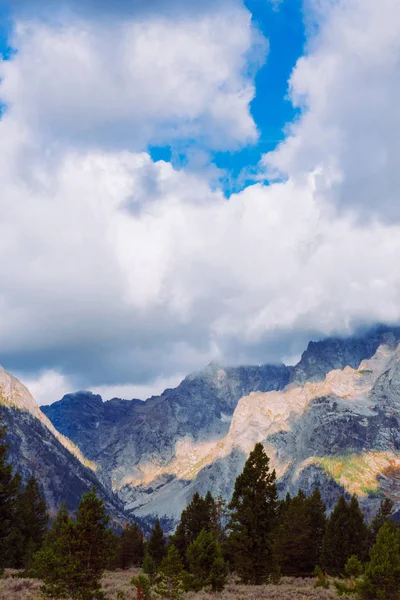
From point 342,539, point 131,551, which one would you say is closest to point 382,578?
point 342,539

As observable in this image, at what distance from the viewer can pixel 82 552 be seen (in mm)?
25141

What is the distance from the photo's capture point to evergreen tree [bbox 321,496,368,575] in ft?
186

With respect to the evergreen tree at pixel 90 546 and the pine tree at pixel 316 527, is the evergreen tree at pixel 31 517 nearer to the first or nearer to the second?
the pine tree at pixel 316 527

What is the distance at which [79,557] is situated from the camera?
25266 millimetres

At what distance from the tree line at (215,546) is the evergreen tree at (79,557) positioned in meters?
0.05

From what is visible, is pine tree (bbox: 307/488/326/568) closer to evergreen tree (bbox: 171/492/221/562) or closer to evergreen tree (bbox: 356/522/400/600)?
evergreen tree (bbox: 171/492/221/562)

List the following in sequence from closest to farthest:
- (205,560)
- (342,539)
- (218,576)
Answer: (218,576)
(205,560)
(342,539)

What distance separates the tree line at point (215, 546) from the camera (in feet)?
83.8

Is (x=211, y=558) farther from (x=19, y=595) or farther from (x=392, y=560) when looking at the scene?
(x=19, y=595)

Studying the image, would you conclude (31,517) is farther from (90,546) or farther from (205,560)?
(90,546)

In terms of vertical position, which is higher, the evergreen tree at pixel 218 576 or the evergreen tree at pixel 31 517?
the evergreen tree at pixel 31 517

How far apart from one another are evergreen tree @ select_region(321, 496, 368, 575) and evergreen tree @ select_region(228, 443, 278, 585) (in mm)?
18284

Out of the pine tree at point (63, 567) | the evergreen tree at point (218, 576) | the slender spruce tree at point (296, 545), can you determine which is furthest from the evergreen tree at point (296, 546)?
the pine tree at point (63, 567)

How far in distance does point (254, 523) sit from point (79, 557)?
20029 millimetres
